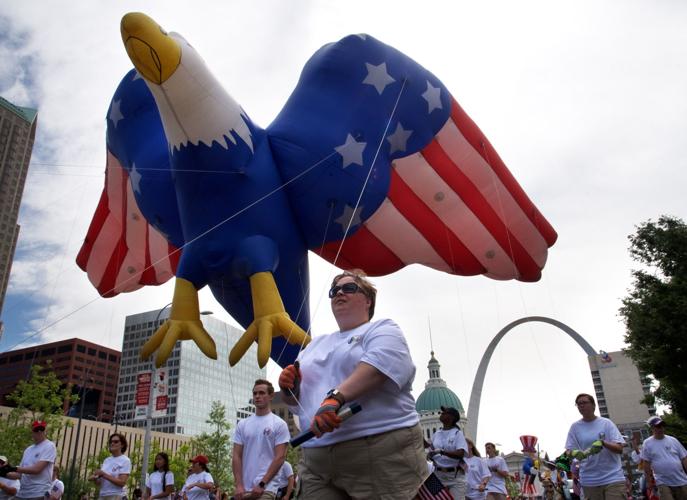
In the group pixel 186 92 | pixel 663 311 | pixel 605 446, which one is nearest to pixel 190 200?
pixel 186 92

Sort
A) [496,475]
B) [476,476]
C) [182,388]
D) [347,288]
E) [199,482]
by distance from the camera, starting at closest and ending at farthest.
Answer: [347,288] → [199,482] → [476,476] → [496,475] → [182,388]

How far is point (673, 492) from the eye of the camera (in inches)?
231

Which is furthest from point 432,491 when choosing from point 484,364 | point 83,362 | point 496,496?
point 83,362

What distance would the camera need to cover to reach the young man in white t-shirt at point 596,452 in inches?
180

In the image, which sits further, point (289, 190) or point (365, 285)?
point (289, 190)

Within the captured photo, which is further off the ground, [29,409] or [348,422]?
[29,409]

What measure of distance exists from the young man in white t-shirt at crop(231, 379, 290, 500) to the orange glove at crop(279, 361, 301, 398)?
1.64 m

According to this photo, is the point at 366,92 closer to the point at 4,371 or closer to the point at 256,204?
the point at 256,204

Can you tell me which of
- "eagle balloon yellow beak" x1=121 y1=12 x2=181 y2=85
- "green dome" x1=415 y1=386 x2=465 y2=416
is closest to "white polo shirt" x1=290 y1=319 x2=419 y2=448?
"eagle balloon yellow beak" x1=121 y1=12 x2=181 y2=85

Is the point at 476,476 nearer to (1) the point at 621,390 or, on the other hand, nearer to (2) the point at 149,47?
(2) the point at 149,47

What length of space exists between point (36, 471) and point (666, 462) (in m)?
6.29

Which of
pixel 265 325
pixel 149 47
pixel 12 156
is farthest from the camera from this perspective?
pixel 12 156

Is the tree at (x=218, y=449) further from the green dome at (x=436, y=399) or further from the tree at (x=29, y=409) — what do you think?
the green dome at (x=436, y=399)

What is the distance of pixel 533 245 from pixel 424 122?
7.95 ft
